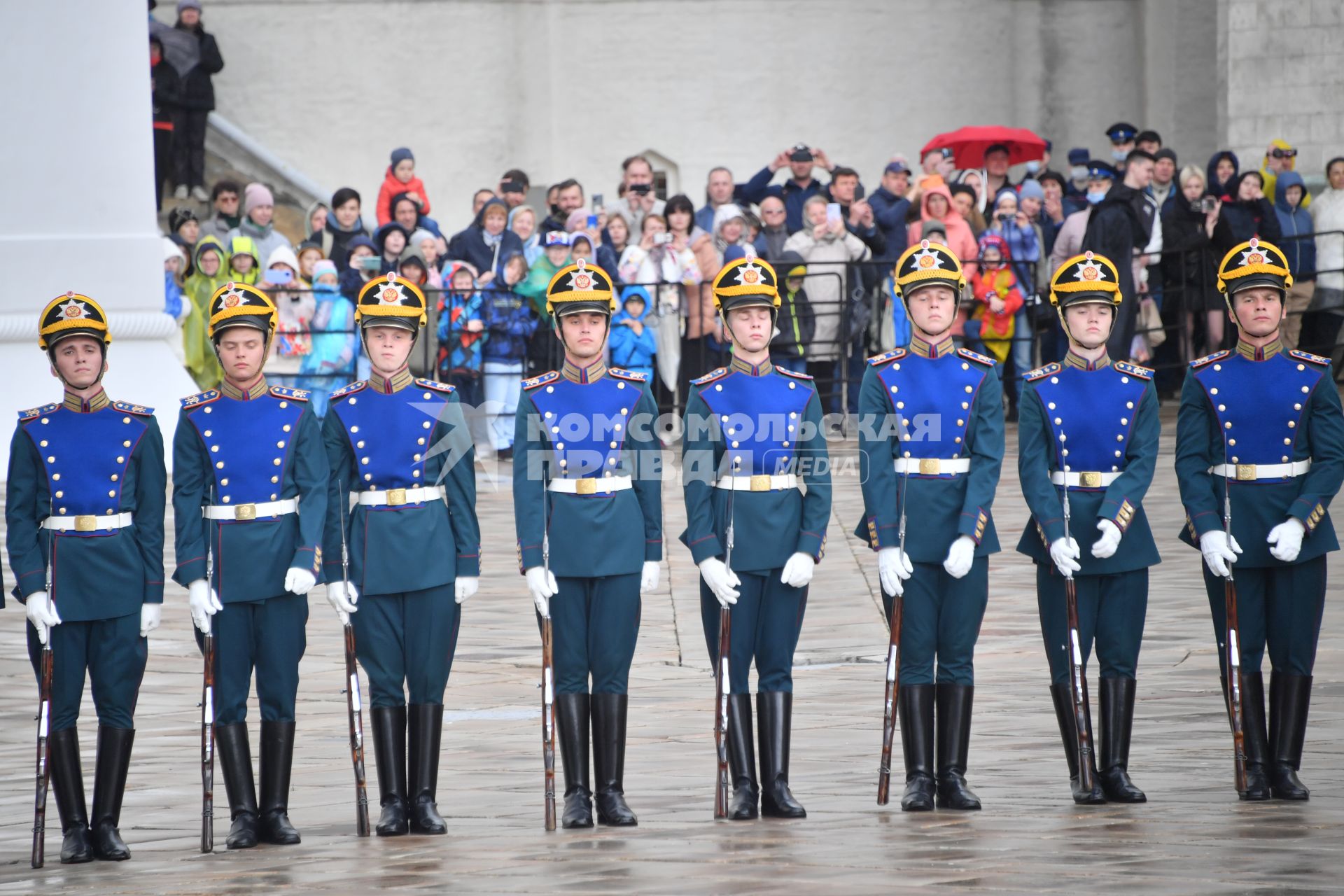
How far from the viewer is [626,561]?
21.4 feet

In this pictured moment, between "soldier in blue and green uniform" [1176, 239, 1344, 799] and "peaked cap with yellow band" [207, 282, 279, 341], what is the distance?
116 inches

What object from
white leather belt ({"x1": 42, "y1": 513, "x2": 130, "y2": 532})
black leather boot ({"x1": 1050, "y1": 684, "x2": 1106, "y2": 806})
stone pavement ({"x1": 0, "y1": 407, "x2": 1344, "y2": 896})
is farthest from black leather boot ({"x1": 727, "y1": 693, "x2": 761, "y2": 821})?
white leather belt ({"x1": 42, "y1": 513, "x2": 130, "y2": 532})

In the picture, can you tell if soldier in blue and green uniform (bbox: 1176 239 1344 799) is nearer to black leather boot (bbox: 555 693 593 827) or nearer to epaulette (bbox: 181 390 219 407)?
black leather boot (bbox: 555 693 593 827)

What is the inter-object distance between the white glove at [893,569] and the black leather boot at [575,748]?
A: 101 centimetres

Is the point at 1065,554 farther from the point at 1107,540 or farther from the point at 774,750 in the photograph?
the point at 774,750

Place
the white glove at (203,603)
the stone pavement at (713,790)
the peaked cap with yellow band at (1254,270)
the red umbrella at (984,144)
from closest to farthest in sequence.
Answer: the stone pavement at (713,790) < the white glove at (203,603) < the peaked cap with yellow band at (1254,270) < the red umbrella at (984,144)

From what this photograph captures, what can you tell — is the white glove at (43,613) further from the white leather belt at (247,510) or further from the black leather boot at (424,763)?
Result: the black leather boot at (424,763)

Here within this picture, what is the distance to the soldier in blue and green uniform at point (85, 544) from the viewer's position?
6.32 meters

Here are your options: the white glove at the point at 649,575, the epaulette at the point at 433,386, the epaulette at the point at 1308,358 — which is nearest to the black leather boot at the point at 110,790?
the epaulette at the point at 433,386

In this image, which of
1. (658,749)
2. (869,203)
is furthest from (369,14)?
(658,749)

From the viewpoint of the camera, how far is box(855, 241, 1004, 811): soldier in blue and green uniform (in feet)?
21.5

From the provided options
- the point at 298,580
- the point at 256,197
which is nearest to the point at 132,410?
the point at 298,580

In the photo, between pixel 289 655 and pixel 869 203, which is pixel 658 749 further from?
pixel 869 203

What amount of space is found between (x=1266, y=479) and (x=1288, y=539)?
261 millimetres
